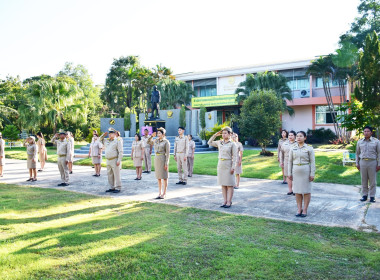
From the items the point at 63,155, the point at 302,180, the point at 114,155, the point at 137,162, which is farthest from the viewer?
the point at 137,162

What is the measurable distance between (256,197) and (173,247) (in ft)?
13.4

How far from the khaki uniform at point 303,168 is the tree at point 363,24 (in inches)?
939

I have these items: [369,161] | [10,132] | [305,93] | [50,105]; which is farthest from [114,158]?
[10,132]

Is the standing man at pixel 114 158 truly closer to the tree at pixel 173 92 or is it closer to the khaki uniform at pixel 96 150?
the khaki uniform at pixel 96 150

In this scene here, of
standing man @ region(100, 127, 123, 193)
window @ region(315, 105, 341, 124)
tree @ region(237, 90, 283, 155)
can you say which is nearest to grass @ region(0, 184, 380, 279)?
standing man @ region(100, 127, 123, 193)

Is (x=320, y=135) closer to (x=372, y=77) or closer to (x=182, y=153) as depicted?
(x=372, y=77)

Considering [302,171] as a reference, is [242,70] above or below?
above

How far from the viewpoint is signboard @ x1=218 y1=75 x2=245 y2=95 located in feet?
117

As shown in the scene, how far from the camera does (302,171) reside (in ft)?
20.3

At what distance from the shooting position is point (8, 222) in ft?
19.0

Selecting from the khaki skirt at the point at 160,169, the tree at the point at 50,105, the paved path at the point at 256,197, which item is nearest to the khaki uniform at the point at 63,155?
the paved path at the point at 256,197

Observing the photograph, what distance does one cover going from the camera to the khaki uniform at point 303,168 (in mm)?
6141

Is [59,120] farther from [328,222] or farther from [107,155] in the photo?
[328,222]

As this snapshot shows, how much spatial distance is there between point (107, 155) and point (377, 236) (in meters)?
6.38
